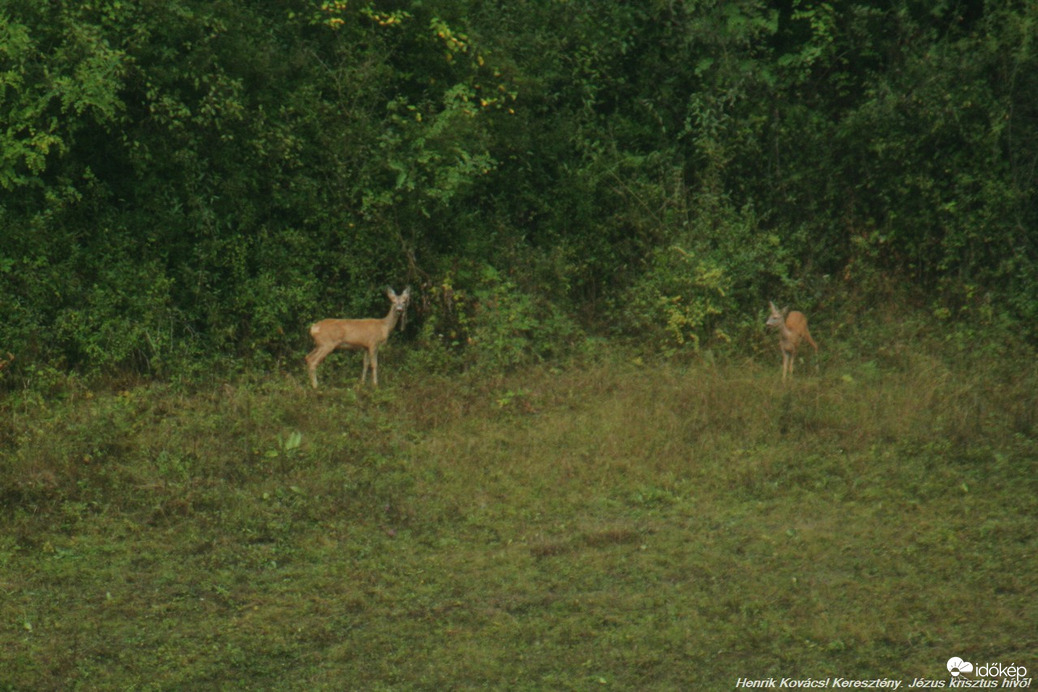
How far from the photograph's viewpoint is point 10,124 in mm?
10836

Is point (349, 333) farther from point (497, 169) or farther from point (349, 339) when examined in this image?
point (497, 169)

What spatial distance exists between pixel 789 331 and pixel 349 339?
3.90 meters

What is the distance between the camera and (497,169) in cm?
1343

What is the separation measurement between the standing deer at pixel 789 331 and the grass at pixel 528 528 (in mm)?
166

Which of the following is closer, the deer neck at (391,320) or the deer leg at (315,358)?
the deer leg at (315,358)

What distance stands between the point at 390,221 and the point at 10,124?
3.48 metres

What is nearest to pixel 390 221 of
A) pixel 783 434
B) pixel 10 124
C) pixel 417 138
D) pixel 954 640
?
pixel 417 138

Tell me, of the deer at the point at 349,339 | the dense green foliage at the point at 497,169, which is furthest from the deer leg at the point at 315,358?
the dense green foliage at the point at 497,169

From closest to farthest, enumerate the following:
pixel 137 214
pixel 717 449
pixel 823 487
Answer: pixel 823 487 < pixel 717 449 < pixel 137 214

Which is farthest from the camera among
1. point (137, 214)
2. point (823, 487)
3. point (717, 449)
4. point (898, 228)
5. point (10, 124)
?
point (898, 228)

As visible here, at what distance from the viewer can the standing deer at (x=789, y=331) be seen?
37.8ft

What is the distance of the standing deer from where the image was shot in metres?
11.5

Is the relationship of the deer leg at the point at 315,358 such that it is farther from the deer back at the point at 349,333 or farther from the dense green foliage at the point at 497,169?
the dense green foliage at the point at 497,169

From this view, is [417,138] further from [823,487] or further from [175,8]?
[823,487]
